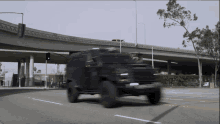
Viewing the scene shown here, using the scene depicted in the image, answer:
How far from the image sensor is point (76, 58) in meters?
13.3

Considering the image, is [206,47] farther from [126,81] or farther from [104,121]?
[104,121]

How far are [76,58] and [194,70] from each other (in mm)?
102378

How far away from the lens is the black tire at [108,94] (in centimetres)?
980

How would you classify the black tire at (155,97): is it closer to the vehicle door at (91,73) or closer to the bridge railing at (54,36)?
the vehicle door at (91,73)

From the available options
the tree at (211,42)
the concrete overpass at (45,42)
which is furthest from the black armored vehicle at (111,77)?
the tree at (211,42)

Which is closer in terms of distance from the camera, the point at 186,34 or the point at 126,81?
the point at 126,81

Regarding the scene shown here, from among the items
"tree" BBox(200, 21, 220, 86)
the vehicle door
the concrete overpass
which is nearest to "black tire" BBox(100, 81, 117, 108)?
the vehicle door

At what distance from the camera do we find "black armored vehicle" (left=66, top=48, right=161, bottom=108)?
9.85 metres

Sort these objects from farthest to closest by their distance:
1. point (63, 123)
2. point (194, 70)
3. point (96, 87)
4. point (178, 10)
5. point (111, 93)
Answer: point (194, 70) < point (178, 10) < point (96, 87) < point (111, 93) < point (63, 123)

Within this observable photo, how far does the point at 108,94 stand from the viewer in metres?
9.91

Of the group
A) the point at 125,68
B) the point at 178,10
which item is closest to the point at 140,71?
the point at 125,68

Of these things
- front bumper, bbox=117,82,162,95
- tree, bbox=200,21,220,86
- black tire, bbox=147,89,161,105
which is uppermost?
tree, bbox=200,21,220,86

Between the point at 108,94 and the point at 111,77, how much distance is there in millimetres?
668

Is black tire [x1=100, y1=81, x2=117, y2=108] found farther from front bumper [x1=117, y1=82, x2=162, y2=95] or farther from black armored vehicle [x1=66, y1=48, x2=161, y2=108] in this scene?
front bumper [x1=117, y1=82, x2=162, y2=95]
